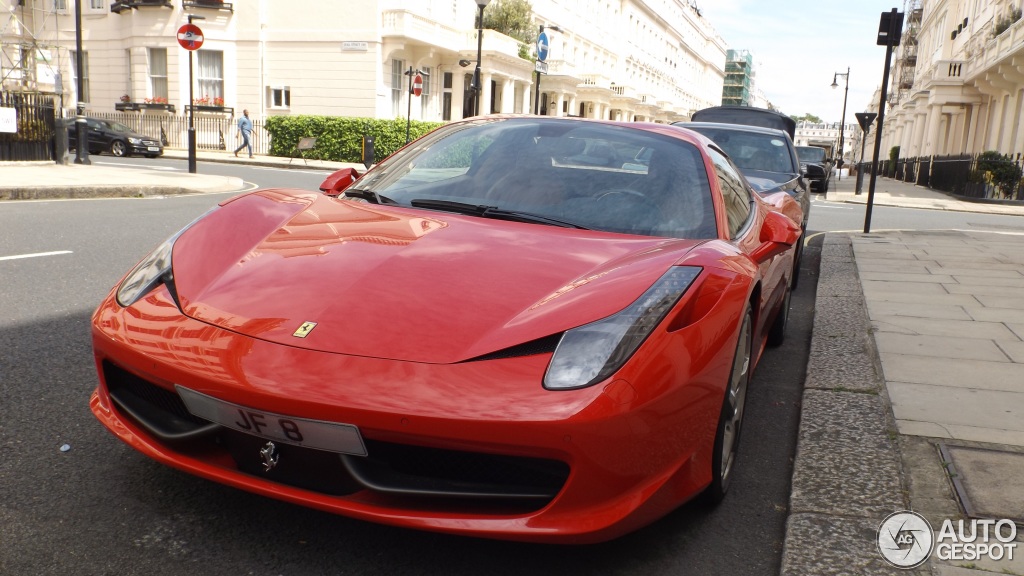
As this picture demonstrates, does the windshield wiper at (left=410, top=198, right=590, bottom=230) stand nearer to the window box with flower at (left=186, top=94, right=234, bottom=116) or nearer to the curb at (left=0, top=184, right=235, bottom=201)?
the curb at (left=0, top=184, right=235, bottom=201)

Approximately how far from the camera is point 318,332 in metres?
2.17

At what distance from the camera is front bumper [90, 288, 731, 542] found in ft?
6.38

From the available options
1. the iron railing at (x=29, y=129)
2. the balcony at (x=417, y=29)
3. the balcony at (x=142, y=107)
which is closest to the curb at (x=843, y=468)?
the iron railing at (x=29, y=129)

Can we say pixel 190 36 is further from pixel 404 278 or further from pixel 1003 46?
pixel 1003 46

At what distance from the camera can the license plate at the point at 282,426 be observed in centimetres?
199

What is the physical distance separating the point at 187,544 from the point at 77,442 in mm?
893

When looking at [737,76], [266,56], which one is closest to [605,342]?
[266,56]

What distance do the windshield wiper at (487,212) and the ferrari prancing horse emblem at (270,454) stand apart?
125 cm

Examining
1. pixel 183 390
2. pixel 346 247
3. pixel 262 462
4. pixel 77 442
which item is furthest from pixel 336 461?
pixel 77 442

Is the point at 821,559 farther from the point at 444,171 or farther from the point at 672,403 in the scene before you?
the point at 444,171

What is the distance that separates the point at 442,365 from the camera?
2049 millimetres

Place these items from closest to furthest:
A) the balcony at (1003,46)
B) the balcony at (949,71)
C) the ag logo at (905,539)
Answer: the ag logo at (905,539), the balcony at (1003,46), the balcony at (949,71)

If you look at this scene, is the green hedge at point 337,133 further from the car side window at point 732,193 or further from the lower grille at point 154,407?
the lower grille at point 154,407

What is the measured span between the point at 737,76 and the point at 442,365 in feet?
523
